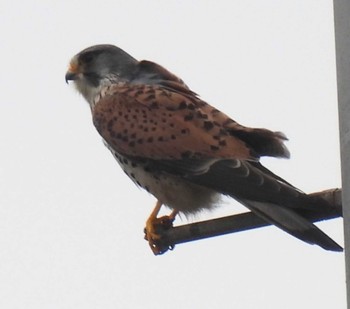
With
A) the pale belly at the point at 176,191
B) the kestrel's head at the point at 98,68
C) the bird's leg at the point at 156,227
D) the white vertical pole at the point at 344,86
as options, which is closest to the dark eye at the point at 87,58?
the kestrel's head at the point at 98,68

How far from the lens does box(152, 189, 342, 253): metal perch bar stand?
125 inches

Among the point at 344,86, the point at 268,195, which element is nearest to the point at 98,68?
the point at 268,195

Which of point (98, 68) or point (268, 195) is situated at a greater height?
point (98, 68)

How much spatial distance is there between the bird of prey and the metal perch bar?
0.98 ft

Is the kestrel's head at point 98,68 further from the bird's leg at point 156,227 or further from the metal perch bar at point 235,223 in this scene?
the metal perch bar at point 235,223

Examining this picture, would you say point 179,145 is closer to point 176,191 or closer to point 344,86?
point 176,191

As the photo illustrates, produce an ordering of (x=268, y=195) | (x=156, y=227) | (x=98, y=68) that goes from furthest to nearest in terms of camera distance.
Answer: (x=98, y=68), (x=156, y=227), (x=268, y=195)

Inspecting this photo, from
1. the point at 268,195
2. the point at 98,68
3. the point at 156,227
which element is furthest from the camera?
the point at 98,68

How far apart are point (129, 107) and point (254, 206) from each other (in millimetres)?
1407

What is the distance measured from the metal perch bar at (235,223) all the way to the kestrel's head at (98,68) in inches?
86.4

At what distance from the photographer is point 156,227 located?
4.83 metres

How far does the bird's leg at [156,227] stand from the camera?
457cm

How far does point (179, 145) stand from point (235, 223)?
1.54 meters

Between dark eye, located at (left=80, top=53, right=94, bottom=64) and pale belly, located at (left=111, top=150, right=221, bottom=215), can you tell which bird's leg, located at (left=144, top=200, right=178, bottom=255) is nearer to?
pale belly, located at (left=111, top=150, right=221, bottom=215)
